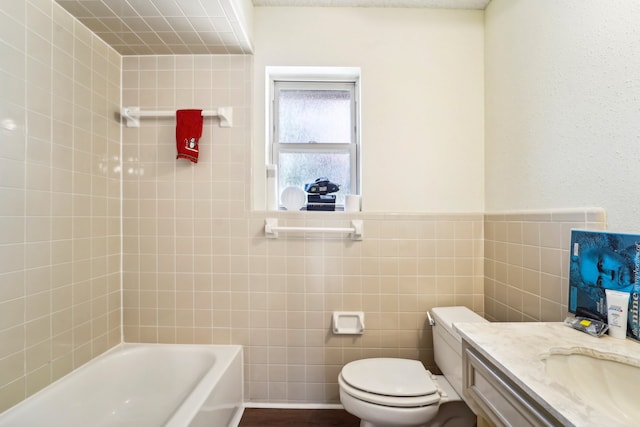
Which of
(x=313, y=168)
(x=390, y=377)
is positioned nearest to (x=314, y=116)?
(x=313, y=168)

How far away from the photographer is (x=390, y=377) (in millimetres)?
1298

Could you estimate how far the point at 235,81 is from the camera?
5.49 feet

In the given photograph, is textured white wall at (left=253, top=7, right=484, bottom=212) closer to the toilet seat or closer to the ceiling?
the ceiling

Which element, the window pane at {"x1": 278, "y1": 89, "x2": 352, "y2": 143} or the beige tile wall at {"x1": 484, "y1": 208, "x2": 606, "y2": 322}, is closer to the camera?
the beige tile wall at {"x1": 484, "y1": 208, "x2": 606, "y2": 322}

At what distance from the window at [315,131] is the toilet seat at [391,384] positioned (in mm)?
1001

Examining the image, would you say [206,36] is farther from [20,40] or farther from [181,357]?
[181,357]

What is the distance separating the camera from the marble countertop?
0.55m

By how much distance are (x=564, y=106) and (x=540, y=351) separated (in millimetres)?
963

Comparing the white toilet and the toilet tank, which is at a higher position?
the toilet tank

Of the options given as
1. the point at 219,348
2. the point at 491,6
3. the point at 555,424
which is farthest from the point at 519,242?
the point at 219,348

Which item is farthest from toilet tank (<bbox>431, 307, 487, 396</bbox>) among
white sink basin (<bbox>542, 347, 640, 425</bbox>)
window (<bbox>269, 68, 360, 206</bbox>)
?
window (<bbox>269, 68, 360, 206</bbox>)

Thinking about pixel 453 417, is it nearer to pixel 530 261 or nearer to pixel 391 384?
pixel 391 384

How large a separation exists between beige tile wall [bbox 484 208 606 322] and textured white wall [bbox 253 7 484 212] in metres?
0.29

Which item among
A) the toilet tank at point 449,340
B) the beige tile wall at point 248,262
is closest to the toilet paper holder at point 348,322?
the beige tile wall at point 248,262
